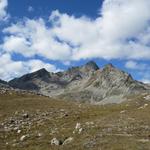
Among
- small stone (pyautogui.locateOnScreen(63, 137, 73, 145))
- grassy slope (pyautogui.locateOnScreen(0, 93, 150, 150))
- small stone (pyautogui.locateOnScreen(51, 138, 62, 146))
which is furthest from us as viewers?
small stone (pyautogui.locateOnScreen(63, 137, 73, 145))

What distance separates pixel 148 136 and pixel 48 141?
35.2ft

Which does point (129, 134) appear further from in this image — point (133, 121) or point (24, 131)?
point (24, 131)

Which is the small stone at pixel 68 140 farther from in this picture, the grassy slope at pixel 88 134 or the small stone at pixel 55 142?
the small stone at pixel 55 142

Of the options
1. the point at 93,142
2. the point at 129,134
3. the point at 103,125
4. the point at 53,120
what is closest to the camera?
the point at 93,142

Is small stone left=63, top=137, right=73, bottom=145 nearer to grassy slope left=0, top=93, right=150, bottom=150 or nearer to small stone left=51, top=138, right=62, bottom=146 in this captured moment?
grassy slope left=0, top=93, right=150, bottom=150

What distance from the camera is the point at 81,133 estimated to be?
4809 centimetres

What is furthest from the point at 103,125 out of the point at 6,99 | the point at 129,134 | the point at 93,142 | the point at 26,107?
the point at 6,99

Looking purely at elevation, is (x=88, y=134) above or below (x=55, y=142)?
above

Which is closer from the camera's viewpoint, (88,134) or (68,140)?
(68,140)

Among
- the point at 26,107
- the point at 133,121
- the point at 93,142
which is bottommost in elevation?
the point at 93,142

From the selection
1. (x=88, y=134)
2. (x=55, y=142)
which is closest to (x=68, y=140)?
(x=55, y=142)

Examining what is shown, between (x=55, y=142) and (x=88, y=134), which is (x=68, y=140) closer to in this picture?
(x=55, y=142)

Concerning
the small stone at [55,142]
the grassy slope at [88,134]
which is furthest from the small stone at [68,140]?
the small stone at [55,142]

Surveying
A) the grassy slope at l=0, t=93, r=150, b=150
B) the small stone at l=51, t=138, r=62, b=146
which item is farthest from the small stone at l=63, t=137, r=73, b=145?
the small stone at l=51, t=138, r=62, b=146
